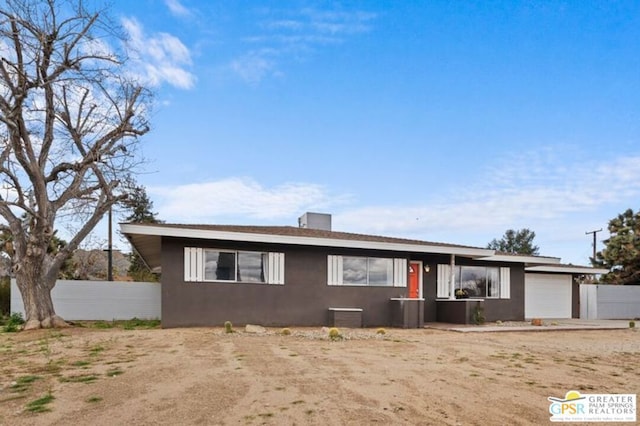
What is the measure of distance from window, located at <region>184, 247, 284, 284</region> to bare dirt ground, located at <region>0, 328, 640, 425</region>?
226 centimetres

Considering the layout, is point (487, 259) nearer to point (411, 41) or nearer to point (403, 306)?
point (403, 306)

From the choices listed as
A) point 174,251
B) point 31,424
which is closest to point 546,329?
point 174,251

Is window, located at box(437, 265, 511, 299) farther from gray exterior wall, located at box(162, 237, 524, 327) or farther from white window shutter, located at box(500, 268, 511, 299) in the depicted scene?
gray exterior wall, located at box(162, 237, 524, 327)

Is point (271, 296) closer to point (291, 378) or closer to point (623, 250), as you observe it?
point (291, 378)

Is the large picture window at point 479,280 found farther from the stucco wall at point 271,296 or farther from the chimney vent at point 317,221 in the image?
the chimney vent at point 317,221

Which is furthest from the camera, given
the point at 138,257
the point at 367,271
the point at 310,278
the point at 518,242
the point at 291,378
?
the point at 518,242

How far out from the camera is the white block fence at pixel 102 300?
17109 mm

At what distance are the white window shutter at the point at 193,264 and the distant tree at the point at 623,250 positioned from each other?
23.0 metres

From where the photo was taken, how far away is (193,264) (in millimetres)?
12719

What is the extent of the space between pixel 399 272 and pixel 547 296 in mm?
9530

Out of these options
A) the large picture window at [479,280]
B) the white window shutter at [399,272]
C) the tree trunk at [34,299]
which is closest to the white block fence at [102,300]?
the tree trunk at [34,299]

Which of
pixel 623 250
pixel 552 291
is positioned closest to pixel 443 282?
pixel 552 291

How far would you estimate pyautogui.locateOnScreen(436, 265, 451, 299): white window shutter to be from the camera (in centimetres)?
1642

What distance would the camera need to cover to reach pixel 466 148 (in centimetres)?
1738
